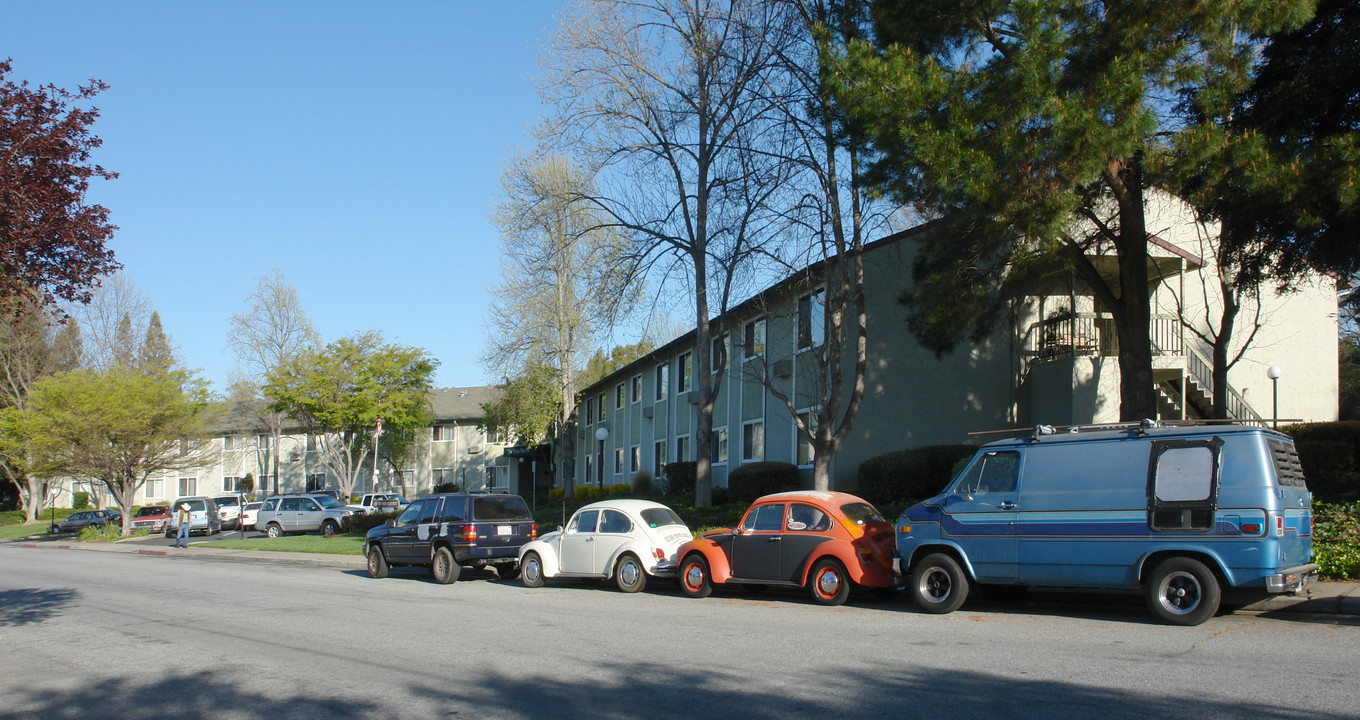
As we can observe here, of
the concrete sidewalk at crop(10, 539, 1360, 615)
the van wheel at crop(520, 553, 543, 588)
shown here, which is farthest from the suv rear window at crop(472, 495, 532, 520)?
the concrete sidewalk at crop(10, 539, 1360, 615)

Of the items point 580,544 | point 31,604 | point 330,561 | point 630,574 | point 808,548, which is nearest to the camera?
point 808,548

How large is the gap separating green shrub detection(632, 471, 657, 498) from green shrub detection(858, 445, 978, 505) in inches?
594

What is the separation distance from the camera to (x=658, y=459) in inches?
1532

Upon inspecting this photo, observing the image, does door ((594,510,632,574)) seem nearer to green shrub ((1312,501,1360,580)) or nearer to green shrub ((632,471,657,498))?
green shrub ((1312,501,1360,580))

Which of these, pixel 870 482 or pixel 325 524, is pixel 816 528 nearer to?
pixel 870 482

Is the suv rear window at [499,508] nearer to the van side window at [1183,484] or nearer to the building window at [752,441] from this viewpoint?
the building window at [752,441]

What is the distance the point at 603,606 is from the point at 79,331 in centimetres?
5279

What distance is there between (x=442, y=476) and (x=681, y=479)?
108ft

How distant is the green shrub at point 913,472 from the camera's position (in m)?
21.3

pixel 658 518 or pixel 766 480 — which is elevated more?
pixel 766 480

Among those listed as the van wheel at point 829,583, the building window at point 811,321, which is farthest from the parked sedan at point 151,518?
the van wheel at point 829,583

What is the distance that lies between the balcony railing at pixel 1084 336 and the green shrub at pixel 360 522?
23256 mm

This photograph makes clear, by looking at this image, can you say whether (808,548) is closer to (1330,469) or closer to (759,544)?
(759,544)

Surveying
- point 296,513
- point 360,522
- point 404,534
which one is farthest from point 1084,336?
point 296,513
